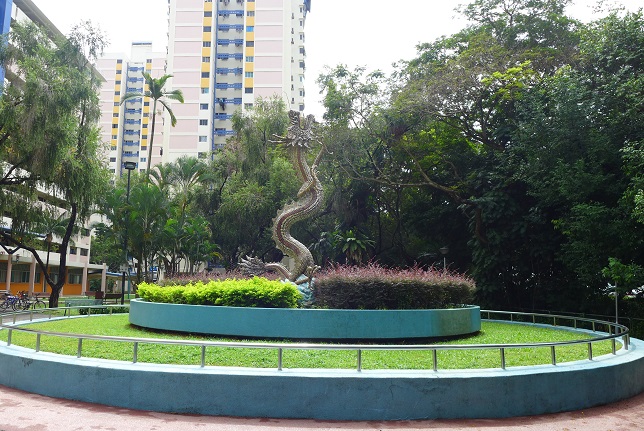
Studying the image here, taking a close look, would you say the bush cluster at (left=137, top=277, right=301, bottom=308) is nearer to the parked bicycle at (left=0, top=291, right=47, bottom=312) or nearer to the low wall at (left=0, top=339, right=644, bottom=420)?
the low wall at (left=0, top=339, right=644, bottom=420)

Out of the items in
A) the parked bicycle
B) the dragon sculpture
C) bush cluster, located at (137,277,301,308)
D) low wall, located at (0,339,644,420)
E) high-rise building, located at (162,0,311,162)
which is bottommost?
the parked bicycle

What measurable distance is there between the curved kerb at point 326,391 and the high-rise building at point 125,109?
87680 millimetres

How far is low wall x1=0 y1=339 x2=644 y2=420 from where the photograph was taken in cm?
734

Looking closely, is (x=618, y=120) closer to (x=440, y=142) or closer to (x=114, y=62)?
(x=440, y=142)

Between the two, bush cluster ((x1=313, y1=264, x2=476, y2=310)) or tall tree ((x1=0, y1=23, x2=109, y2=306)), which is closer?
bush cluster ((x1=313, y1=264, x2=476, y2=310))

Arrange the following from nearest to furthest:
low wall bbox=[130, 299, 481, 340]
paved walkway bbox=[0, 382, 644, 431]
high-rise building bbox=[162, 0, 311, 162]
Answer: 1. paved walkway bbox=[0, 382, 644, 431]
2. low wall bbox=[130, 299, 481, 340]
3. high-rise building bbox=[162, 0, 311, 162]

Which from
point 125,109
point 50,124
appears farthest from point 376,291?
point 125,109

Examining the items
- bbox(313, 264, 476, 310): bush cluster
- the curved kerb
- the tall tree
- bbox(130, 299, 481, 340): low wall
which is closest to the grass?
bbox(130, 299, 481, 340): low wall

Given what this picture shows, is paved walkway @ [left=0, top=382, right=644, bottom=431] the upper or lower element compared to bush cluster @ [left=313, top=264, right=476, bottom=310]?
lower

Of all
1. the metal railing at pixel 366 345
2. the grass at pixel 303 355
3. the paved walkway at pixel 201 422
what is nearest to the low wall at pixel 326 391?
the paved walkway at pixel 201 422

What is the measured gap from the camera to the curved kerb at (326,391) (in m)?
7.34

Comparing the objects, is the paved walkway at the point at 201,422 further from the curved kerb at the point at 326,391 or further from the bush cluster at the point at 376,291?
the bush cluster at the point at 376,291

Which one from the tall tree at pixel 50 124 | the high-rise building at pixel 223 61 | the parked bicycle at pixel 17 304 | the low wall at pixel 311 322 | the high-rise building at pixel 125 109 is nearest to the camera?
the low wall at pixel 311 322

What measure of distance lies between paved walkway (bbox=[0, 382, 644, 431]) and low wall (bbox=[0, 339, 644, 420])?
13cm
